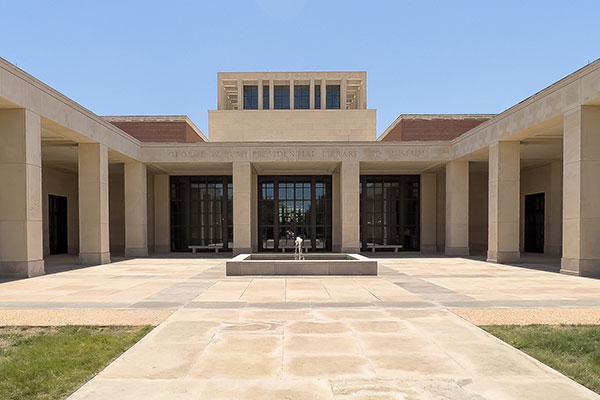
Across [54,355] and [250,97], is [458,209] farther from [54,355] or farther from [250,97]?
[250,97]

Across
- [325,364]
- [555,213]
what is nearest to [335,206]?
[555,213]

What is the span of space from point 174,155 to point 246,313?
1949 centimetres

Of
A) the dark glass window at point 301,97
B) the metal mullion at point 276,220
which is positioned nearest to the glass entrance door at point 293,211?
the metal mullion at point 276,220

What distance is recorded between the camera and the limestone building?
15.7 meters

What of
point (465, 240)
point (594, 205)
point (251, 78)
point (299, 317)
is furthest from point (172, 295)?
point (251, 78)

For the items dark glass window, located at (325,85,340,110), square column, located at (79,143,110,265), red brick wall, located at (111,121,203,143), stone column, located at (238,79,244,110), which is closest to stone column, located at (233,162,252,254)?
square column, located at (79,143,110,265)

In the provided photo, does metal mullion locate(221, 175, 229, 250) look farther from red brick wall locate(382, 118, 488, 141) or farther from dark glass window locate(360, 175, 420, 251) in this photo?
red brick wall locate(382, 118, 488, 141)

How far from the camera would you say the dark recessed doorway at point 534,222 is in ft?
100

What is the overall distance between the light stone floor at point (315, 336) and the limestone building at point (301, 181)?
471 cm

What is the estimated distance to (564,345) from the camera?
6539 millimetres

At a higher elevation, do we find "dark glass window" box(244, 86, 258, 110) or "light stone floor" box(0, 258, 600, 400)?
"dark glass window" box(244, 86, 258, 110)

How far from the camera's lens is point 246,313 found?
9039 millimetres

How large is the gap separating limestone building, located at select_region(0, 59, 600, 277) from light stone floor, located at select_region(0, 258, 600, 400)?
471 centimetres

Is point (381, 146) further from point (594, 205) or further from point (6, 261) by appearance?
point (6, 261)
